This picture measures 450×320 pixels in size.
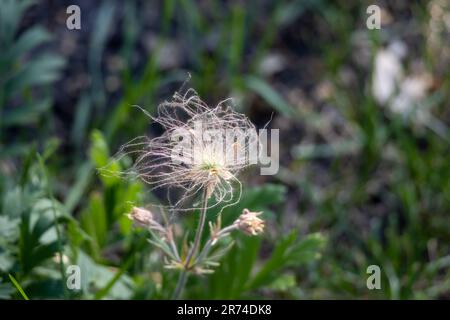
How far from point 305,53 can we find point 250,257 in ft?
6.74

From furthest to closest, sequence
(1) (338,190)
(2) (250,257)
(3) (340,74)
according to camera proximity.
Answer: (3) (340,74)
(1) (338,190)
(2) (250,257)

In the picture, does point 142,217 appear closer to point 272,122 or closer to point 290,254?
point 290,254

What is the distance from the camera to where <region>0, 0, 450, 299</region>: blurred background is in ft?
9.68

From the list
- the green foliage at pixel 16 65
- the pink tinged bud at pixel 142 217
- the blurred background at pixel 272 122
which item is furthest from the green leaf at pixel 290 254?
the green foliage at pixel 16 65

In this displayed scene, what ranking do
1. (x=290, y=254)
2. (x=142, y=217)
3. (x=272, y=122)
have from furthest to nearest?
(x=272, y=122) → (x=290, y=254) → (x=142, y=217)

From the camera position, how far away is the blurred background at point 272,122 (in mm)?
2949

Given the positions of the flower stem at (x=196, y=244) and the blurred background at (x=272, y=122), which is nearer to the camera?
the flower stem at (x=196, y=244)

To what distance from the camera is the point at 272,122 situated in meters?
4.28

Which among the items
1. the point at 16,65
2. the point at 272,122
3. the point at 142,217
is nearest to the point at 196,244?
the point at 142,217

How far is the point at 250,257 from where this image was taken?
111 inches

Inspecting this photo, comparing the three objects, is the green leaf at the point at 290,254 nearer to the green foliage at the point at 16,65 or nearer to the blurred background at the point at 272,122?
the blurred background at the point at 272,122

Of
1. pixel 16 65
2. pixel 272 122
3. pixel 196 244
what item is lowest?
pixel 196 244
